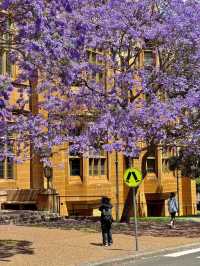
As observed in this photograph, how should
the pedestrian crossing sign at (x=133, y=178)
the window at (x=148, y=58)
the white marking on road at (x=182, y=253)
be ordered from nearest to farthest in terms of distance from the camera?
the white marking on road at (x=182, y=253) → the pedestrian crossing sign at (x=133, y=178) → the window at (x=148, y=58)

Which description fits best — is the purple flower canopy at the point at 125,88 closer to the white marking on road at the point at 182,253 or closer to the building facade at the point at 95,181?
the building facade at the point at 95,181

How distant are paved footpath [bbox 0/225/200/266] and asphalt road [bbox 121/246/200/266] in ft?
1.83

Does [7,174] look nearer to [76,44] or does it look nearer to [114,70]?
[114,70]

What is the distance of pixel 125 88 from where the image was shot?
70.9ft

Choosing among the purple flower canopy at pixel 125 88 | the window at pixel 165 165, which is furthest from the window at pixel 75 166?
the purple flower canopy at pixel 125 88

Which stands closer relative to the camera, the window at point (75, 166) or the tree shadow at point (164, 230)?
the tree shadow at point (164, 230)

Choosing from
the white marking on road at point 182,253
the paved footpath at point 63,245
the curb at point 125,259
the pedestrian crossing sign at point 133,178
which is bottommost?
the white marking on road at point 182,253

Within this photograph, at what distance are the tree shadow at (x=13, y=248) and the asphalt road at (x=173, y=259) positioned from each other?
121 inches

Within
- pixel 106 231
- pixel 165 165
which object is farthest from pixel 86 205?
pixel 106 231

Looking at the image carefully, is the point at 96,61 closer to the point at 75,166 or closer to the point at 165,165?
the point at 75,166

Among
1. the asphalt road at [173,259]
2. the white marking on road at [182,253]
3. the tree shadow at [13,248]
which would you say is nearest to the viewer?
the asphalt road at [173,259]

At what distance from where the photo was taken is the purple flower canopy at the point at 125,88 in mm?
19719

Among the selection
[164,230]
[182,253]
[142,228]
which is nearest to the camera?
[182,253]

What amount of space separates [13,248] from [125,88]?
27.3 ft
